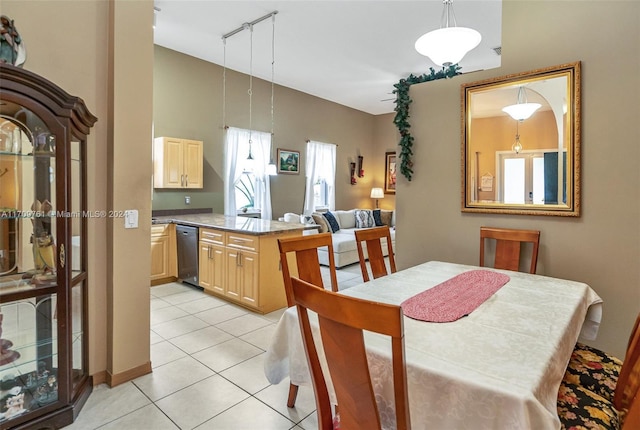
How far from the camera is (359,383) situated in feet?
3.17

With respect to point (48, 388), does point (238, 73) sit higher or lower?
higher

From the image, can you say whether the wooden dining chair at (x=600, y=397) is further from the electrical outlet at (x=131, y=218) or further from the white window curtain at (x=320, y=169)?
the white window curtain at (x=320, y=169)

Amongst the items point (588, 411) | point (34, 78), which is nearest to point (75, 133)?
point (34, 78)

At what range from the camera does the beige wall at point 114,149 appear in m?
2.07

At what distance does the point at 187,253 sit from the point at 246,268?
4.27 feet

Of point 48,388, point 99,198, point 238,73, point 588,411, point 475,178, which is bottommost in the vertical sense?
point 48,388

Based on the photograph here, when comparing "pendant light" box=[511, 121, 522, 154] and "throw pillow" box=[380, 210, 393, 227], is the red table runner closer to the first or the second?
"pendant light" box=[511, 121, 522, 154]

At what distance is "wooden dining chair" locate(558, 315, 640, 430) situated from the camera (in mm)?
1218

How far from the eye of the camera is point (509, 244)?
2.65 metres

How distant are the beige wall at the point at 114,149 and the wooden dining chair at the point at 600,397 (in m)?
2.41

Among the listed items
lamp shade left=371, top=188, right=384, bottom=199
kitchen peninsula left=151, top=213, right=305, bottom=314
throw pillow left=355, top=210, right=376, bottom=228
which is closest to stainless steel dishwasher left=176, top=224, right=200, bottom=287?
kitchen peninsula left=151, top=213, right=305, bottom=314

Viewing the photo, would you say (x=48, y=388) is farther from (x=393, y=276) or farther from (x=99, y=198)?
(x=393, y=276)

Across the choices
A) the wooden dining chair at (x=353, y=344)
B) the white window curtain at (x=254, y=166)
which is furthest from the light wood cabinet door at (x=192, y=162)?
the wooden dining chair at (x=353, y=344)

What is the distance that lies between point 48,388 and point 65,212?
0.96 metres
